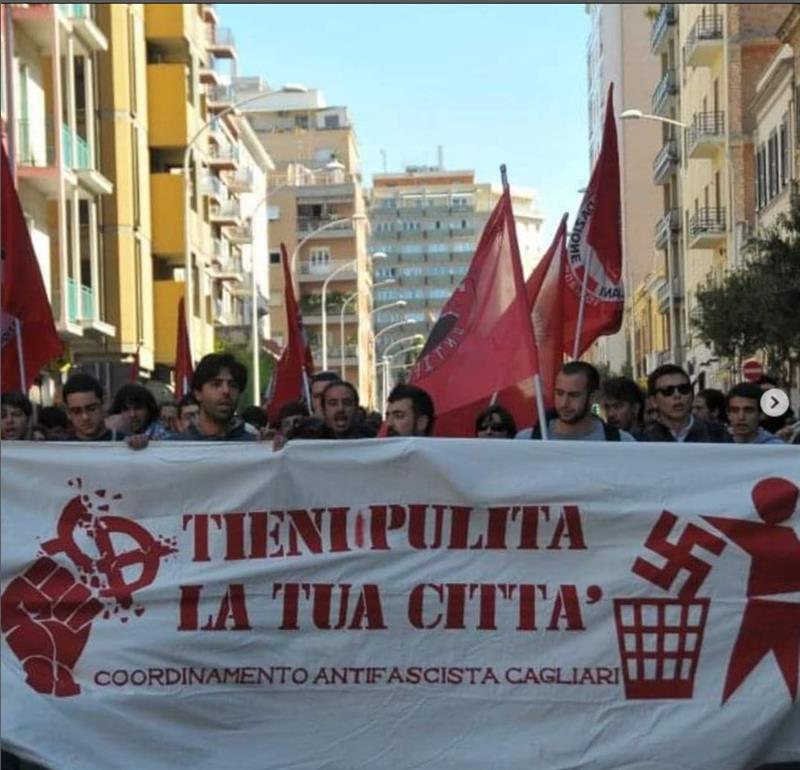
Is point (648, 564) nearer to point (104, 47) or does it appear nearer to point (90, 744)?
point (90, 744)

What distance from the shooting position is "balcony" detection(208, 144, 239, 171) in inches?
2911

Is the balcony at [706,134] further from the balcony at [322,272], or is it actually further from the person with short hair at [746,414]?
the balcony at [322,272]

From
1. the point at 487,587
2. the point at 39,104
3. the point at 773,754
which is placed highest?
the point at 39,104

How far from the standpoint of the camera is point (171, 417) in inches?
597

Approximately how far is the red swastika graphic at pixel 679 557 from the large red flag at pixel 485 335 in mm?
1476

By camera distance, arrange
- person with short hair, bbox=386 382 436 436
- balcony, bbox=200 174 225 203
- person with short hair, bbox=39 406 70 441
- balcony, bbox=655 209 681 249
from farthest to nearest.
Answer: balcony, bbox=655 209 681 249, balcony, bbox=200 174 225 203, person with short hair, bbox=39 406 70 441, person with short hair, bbox=386 382 436 436

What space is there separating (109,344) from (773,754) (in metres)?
39.1

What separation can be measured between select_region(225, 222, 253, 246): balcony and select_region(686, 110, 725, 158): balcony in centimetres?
2422

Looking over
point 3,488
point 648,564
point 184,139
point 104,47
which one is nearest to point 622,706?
point 648,564

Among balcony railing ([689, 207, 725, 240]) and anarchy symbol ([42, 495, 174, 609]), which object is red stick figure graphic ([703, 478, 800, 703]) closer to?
anarchy symbol ([42, 495, 174, 609])

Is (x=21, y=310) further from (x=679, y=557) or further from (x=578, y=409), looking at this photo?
(x=679, y=557)

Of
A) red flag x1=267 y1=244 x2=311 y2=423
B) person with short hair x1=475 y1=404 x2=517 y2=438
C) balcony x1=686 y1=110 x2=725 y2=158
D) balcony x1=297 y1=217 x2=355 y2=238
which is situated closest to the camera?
person with short hair x1=475 y1=404 x2=517 y2=438

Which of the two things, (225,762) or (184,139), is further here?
(184,139)

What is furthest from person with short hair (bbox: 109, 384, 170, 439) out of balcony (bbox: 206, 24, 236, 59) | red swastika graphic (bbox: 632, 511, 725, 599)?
balcony (bbox: 206, 24, 236, 59)
